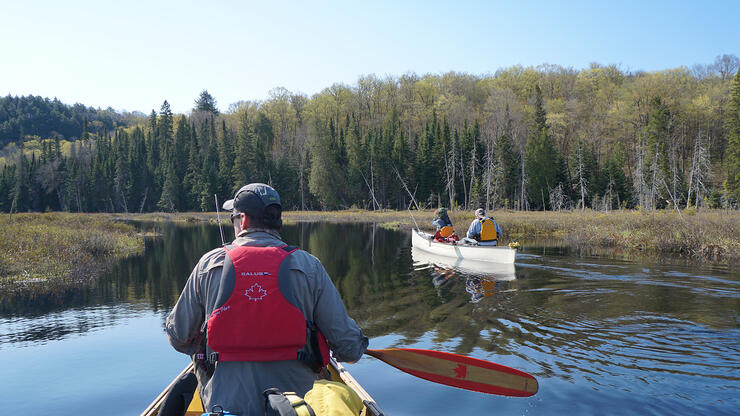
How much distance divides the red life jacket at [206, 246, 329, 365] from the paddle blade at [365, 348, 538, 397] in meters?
1.32

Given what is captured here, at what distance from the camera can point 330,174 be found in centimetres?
6244

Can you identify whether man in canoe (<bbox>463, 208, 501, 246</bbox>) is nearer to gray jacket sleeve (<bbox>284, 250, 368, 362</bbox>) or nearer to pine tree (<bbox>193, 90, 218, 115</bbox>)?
gray jacket sleeve (<bbox>284, 250, 368, 362</bbox>)

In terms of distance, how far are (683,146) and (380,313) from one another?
185ft

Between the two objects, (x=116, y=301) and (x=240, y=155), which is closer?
(x=116, y=301)

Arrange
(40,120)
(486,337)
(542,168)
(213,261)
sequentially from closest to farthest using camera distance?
(213,261) → (486,337) → (542,168) → (40,120)

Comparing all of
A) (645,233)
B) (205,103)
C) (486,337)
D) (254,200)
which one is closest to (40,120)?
(205,103)

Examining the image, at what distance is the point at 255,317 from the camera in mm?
2600

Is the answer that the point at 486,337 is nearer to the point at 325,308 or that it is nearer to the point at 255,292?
the point at 325,308

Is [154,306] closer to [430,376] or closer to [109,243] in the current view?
[430,376]

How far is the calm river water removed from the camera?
5.84 metres

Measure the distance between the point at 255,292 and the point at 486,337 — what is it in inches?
249

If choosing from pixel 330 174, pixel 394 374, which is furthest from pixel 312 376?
pixel 330 174

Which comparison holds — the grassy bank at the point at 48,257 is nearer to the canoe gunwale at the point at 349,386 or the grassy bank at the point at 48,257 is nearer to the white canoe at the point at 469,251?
the white canoe at the point at 469,251

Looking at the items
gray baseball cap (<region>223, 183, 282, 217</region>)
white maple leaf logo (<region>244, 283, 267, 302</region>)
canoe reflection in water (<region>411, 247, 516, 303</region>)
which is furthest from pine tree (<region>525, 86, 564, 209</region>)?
white maple leaf logo (<region>244, 283, 267, 302</region>)
